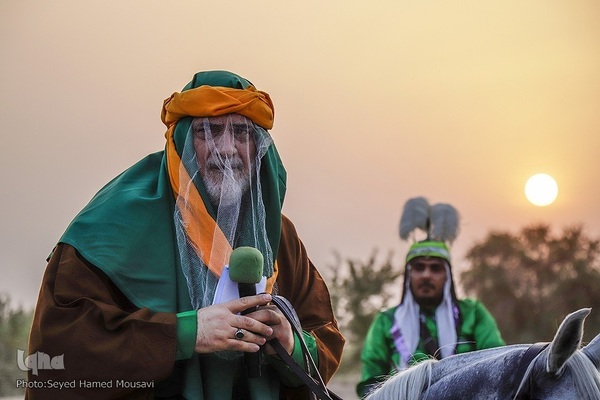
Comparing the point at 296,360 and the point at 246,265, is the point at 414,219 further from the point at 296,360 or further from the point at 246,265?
the point at 246,265

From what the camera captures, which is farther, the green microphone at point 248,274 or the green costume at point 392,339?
the green costume at point 392,339

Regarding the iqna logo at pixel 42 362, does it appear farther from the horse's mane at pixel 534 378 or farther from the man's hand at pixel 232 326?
the horse's mane at pixel 534 378

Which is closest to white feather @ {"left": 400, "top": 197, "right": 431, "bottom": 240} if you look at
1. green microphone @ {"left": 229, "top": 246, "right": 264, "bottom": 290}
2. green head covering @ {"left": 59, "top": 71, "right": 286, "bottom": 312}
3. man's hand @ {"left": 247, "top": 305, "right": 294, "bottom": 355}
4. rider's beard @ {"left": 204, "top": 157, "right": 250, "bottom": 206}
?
green head covering @ {"left": 59, "top": 71, "right": 286, "bottom": 312}

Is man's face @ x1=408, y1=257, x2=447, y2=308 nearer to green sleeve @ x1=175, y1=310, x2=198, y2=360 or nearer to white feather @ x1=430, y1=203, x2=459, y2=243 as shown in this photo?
white feather @ x1=430, y1=203, x2=459, y2=243

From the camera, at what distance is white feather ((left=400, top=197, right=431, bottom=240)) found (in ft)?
29.6

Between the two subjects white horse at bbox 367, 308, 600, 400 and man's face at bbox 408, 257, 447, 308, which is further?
man's face at bbox 408, 257, 447, 308

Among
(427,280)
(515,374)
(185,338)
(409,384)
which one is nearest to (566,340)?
(515,374)

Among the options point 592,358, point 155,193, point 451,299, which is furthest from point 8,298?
point 592,358

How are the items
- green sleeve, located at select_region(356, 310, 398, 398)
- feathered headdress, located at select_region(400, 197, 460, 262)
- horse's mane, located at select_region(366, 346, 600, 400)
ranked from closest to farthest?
horse's mane, located at select_region(366, 346, 600, 400) → green sleeve, located at select_region(356, 310, 398, 398) → feathered headdress, located at select_region(400, 197, 460, 262)

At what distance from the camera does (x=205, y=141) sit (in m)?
3.72

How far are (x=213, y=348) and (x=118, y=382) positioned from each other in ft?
1.04

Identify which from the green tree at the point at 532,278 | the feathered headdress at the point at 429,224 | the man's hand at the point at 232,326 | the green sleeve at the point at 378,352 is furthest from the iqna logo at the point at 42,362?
the green tree at the point at 532,278

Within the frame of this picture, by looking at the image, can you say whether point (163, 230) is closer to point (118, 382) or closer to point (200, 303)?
point (200, 303)

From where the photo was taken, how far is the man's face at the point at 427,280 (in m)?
8.62
